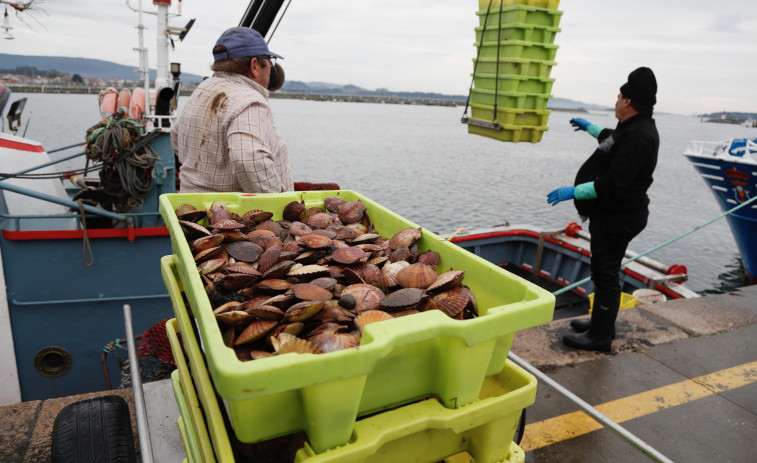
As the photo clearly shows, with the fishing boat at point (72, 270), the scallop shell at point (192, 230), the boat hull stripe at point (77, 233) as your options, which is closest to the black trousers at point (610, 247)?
the fishing boat at point (72, 270)

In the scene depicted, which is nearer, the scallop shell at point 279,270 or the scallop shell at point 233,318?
the scallop shell at point 233,318

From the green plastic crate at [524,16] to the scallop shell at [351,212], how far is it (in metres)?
2.55

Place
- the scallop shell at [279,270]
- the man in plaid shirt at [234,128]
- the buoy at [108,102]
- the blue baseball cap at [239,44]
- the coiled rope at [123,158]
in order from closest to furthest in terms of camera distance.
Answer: the scallop shell at [279,270] → the man in plaid shirt at [234,128] → the blue baseball cap at [239,44] → the coiled rope at [123,158] → the buoy at [108,102]

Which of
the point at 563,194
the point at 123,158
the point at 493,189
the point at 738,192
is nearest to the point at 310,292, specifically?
the point at 563,194

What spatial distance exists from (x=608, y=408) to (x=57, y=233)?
559 cm

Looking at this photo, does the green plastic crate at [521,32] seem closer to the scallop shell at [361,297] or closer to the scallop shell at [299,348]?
the scallop shell at [361,297]

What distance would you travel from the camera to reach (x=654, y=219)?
20.4m

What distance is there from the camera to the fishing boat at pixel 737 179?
10.2 metres

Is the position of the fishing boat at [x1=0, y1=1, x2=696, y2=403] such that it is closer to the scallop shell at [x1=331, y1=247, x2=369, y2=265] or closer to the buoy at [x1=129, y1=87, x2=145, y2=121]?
the buoy at [x1=129, y1=87, x2=145, y2=121]

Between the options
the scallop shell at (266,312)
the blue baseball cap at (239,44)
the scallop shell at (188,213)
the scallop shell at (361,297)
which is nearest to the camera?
the scallop shell at (266,312)

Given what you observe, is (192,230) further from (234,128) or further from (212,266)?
(234,128)

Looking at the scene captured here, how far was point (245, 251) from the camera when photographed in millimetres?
1529

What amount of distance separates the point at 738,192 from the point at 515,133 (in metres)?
10.0

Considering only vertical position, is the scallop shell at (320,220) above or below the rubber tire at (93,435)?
above
